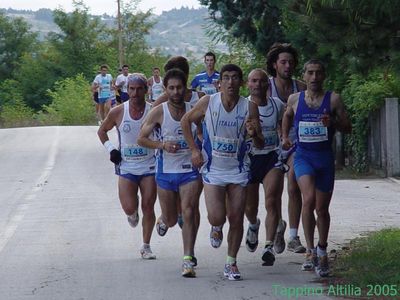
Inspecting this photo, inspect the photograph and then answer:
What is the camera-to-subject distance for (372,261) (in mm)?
10266

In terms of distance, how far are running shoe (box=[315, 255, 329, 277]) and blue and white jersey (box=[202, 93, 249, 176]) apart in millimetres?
1096

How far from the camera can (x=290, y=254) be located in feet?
37.8

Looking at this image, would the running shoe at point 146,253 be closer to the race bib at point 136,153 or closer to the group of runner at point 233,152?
the group of runner at point 233,152

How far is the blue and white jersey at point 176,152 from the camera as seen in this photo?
10438mm

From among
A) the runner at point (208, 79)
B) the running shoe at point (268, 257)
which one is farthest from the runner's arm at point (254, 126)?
the runner at point (208, 79)

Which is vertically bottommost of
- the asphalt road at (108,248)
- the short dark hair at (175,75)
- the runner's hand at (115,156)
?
the asphalt road at (108,248)

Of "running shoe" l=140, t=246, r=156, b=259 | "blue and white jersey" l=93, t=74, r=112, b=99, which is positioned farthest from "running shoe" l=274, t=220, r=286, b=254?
"blue and white jersey" l=93, t=74, r=112, b=99

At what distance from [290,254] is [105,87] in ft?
77.8

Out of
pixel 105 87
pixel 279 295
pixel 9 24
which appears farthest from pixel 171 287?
pixel 9 24

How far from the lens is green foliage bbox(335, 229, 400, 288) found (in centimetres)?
947

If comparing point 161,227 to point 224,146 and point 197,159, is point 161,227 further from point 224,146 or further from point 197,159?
point 224,146

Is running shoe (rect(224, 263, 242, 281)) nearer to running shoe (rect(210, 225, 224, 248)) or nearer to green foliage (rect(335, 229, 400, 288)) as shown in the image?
running shoe (rect(210, 225, 224, 248))

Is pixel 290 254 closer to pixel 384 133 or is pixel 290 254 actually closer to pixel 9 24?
pixel 384 133

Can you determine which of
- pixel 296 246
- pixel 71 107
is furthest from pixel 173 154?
pixel 71 107
